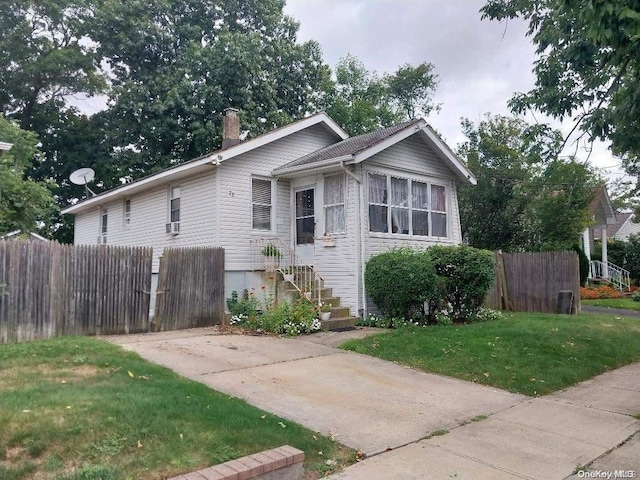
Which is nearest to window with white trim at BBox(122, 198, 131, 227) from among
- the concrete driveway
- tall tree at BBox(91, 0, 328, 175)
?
tall tree at BBox(91, 0, 328, 175)

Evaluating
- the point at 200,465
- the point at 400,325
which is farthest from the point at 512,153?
the point at 200,465

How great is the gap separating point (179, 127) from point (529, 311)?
1899cm

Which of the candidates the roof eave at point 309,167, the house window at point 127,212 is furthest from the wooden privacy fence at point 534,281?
the house window at point 127,212

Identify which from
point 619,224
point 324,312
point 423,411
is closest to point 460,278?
point 324,312

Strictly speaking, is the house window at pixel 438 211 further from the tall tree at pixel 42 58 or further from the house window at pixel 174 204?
the tall tree at pixel 42 58

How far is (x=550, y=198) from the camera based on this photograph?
69.4 ft

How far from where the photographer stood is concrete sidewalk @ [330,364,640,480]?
4.14 m

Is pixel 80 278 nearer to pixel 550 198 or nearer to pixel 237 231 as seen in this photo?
pixel 237 231

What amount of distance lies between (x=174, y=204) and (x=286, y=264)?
4.14m

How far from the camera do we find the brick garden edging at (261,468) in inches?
133

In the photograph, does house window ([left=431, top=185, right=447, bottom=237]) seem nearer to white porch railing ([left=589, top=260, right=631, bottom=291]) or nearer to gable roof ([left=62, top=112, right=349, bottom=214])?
gable roof ([left=62, top=112, right=349, bottom=214])

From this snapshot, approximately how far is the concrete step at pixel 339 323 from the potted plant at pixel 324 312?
0.08 metres

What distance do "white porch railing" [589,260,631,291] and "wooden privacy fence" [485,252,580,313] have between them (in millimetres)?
12011

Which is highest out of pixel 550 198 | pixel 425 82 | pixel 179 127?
pixel 425 82
